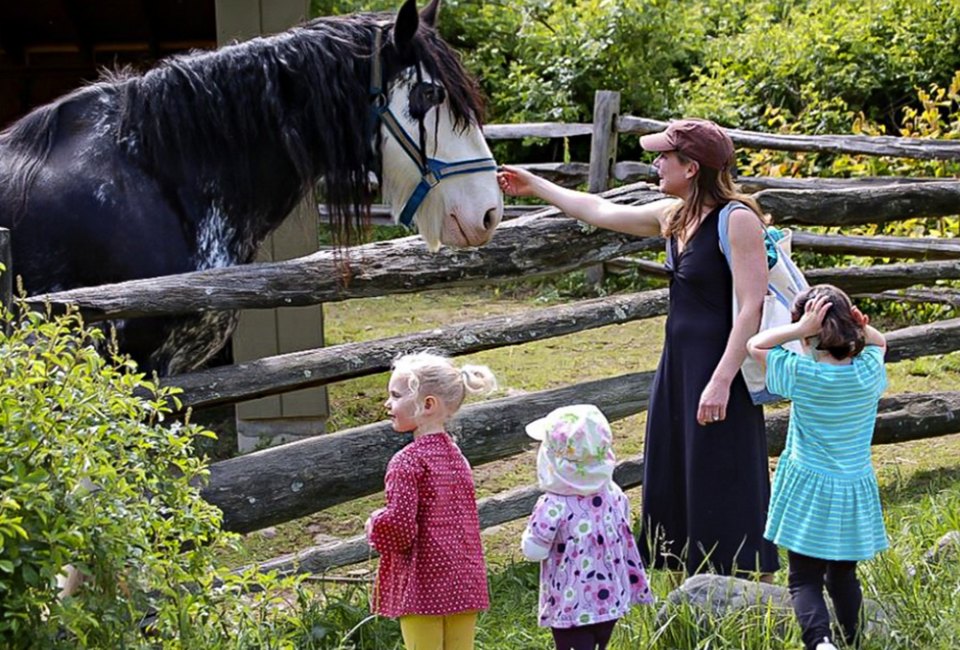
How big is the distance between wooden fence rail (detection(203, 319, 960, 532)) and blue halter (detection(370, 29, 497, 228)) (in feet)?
2.97

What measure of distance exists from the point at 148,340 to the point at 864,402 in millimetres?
2168

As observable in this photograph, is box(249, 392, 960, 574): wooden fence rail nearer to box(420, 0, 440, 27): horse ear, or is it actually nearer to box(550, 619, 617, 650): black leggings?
box(550, 619, 617, 650): black leggings

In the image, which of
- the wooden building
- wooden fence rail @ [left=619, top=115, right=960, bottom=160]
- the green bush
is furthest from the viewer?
wooden fence rail @ [left=619, top=115, right=960, bottom=160]

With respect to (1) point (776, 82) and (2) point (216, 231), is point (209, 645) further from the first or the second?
(1) point (776, 82)

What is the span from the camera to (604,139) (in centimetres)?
1002

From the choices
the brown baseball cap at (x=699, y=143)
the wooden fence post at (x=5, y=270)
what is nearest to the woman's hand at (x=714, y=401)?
the brown baseball cap at (x=699, y=143)

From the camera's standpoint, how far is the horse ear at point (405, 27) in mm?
3785

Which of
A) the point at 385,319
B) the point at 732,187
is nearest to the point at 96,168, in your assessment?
the point at 732,187

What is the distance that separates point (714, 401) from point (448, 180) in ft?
3.58

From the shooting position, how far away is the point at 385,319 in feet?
33.0

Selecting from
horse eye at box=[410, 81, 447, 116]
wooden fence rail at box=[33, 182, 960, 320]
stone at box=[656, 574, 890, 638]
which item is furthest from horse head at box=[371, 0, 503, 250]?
stone at box=[656, 574, 890, 638]

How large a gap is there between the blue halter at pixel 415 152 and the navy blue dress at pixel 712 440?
0.72 meters

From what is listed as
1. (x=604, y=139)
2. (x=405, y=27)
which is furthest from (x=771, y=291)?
(x=604, y=139)

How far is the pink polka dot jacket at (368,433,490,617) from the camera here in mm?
2922
